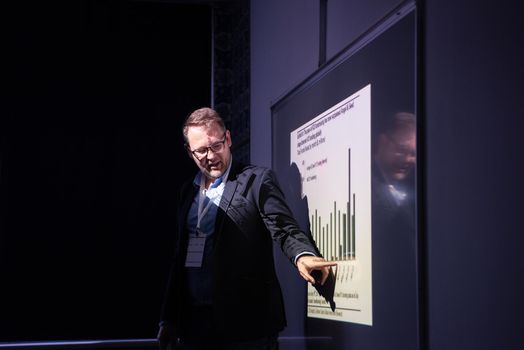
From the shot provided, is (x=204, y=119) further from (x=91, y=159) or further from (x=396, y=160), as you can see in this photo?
(x=91, y=159)

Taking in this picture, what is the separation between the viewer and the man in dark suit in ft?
7.27

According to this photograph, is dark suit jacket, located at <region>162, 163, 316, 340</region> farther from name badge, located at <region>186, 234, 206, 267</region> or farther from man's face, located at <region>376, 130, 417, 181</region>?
man's face, located at <region>376, 130, 417, 181</region>

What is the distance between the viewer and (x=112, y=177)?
467 centimetres

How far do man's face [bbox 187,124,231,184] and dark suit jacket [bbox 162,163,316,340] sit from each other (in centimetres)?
5

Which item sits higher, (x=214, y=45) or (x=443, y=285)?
(x=214, y=45)

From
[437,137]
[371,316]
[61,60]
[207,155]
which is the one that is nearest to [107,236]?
[61,60]

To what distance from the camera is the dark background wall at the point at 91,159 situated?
14.7 ft

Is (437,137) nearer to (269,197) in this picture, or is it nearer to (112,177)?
(269,197)

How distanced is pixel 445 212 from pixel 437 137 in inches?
7.9

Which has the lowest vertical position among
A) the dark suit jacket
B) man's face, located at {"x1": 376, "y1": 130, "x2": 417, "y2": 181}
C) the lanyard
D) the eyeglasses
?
the dark suit jacket

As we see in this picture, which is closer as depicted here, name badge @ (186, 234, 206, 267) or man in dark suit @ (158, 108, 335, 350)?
man in dark suit @ (158, 108, 335, 350)

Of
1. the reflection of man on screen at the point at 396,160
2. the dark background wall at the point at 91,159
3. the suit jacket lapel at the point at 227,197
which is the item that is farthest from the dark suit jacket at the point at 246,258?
the dark background wall at the point at 91,159

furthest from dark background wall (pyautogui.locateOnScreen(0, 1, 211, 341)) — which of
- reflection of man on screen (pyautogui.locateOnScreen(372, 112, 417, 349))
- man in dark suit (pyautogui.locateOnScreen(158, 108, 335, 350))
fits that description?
reflection of man on screen (pyautogui.locateOnScreen(372, 112, 417, 349))

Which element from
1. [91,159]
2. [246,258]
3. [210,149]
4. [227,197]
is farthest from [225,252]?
[91,159]
